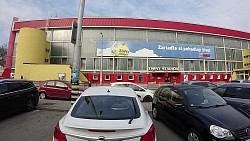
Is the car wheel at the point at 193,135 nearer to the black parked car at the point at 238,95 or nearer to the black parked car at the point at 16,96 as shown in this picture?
the black parked car at the point at 238,95

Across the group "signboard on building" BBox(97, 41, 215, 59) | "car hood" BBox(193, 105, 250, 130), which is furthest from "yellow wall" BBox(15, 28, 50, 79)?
"car hood" BBox(193, 105, 250, 130)

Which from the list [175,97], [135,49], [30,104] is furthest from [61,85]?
[135,49]

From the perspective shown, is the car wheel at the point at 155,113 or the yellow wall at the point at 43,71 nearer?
the car wheel at the point at 155,113

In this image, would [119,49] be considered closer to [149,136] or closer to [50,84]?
[50,84]

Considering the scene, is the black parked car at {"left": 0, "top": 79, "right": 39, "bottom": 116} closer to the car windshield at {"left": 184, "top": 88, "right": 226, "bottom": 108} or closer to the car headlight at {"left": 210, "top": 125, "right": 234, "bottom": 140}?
the car windshield at {"left": 184, "top": 88, "right": 226, "bottom": 108}

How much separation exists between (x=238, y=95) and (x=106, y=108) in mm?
5942

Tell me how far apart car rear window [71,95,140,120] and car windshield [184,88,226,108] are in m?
2.50

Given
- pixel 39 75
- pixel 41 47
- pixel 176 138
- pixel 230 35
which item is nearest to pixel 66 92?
pixel 176 138

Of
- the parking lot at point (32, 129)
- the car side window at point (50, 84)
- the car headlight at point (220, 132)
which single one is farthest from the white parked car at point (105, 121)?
the car side window at point (50, 84)

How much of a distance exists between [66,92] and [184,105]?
9.95 m

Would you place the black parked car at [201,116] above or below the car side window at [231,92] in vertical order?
below

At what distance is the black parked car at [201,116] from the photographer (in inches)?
151

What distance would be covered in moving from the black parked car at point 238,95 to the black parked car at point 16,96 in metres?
8.66

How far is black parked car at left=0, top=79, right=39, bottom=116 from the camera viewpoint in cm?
714
